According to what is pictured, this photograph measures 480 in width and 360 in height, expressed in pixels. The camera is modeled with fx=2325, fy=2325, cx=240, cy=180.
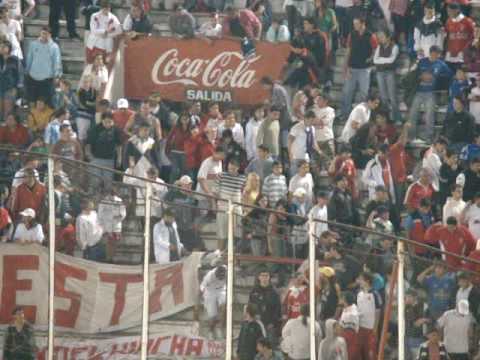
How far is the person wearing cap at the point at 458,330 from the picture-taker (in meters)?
21.7

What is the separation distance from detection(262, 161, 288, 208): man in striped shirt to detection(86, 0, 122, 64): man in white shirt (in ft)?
15.3

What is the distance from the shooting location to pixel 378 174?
3198 centimetres

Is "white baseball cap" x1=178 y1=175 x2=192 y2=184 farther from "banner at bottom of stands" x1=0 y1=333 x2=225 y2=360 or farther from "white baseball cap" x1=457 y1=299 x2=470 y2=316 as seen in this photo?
"white baseball cap" x1=457 y1=299 x2=470 y2=316

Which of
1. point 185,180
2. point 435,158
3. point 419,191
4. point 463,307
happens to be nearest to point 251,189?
point 185,180

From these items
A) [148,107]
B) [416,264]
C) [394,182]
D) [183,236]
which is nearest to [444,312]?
[416,264]

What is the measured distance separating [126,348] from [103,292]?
607mm

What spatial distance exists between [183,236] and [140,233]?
0.45 m

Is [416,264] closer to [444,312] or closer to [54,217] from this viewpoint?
[444,312]

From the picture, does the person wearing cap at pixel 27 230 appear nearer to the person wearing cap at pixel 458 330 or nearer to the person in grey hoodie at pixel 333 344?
the person in grey hoodie at pixel 333 344

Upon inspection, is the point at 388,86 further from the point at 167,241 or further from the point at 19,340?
the point at 19,340

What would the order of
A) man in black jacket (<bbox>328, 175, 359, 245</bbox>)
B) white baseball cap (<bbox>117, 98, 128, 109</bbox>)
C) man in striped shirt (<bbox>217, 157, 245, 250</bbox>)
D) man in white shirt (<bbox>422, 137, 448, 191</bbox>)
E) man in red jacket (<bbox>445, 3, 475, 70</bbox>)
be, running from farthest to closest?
man in red jacket (<bbox>445, 3, 475, 70</bbox>), white baseball cap (<bbox>117, 98, 128, 109</bbox>), man in white shirt (<bbox>422, 137, 448, 191</bbox>), man in black jacket (<bbox>328, 175, 359, 245</bbox>), man in striped shirt (<bbox>217, 157, 245, 250</bbox>)

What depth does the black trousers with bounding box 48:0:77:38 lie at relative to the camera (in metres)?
35.8

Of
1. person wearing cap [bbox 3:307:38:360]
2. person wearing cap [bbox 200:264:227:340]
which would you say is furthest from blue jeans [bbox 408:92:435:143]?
person wearing cap [bbox 3:307:38:360]

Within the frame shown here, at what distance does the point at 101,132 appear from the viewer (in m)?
32.6
